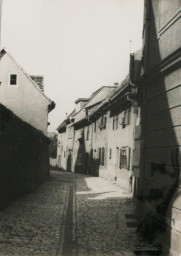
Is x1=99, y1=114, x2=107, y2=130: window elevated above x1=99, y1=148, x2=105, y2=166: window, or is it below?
above

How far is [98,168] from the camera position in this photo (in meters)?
28.3

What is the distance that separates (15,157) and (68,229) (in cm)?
432

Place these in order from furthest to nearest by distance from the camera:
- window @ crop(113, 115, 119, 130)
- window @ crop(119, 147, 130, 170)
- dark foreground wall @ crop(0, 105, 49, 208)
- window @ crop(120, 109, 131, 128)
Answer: window @ crop(113, 115, 119, 130) < window @ crop(120, 109, 131, 128) < window @ crop(119, 147, 130, 170) < dark foreground wall @ crop(0, 105, 49, 208)

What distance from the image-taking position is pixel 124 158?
19.2 meters

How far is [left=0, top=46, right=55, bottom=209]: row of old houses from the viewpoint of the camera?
34.6 ft

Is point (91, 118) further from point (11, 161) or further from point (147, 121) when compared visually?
point (147, 121)

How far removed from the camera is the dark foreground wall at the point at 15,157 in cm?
1024

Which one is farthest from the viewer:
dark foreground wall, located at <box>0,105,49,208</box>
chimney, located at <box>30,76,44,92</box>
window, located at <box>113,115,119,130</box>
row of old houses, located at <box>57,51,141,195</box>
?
chimney, located at <box>30,76,44,92</box>

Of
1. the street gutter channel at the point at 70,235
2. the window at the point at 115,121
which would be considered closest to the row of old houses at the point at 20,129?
the street gutter channel at the point at 70,235

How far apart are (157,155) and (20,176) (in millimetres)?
6699

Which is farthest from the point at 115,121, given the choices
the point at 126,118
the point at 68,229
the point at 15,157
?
the point at 68,229

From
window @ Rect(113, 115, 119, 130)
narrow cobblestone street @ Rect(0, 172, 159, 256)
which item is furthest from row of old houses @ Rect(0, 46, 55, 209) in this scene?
window @ Rect(113, 115, 119, 130)

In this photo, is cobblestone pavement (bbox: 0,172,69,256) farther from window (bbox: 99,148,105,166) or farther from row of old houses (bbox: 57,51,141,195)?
window (bbox: 99,148,105,166)

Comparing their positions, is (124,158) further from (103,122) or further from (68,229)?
(68,229)
